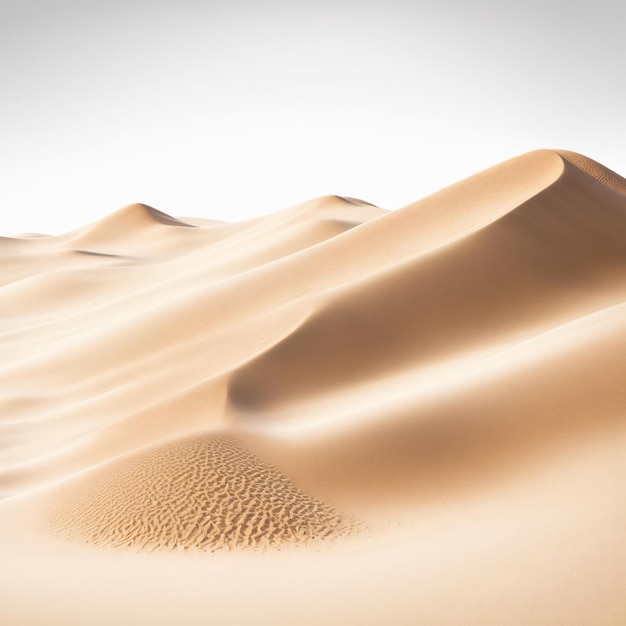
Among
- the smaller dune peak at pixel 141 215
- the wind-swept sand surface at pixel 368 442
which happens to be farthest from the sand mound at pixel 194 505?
the smaller dune peak at pixel 141 215

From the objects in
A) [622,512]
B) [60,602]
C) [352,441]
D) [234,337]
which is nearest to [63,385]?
[234,337]

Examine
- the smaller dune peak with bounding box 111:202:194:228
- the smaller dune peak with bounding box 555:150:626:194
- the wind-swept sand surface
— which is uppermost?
the smaller dune peak with bounding box 111:202:194:228

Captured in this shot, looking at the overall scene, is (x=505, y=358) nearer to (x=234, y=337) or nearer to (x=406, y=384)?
(x=406, y=384)

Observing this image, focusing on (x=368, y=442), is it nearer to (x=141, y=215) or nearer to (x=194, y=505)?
(x=194, y=505)

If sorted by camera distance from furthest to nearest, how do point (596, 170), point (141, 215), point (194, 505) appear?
point (141, 215), point (596, 170), point (194, 505)

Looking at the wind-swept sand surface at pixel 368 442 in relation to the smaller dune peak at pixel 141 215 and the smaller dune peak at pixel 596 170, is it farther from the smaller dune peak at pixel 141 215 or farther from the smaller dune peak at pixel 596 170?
the smaller dune peak at pixel 141 215

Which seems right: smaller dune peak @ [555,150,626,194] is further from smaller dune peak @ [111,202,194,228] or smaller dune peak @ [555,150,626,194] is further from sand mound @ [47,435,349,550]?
smaller dune peak @ [111,202,194,228]

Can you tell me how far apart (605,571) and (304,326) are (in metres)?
6.48

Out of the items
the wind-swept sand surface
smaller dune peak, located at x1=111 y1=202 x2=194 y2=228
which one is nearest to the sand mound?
the wind-swept sand surface

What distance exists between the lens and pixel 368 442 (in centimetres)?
632

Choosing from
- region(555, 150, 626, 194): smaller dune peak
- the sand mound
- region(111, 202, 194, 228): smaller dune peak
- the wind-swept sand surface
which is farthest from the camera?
region(111, 202, 194, 228): smaller dune peak

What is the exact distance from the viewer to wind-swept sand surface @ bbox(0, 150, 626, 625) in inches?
165

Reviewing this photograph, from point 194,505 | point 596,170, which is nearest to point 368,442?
point 194,505

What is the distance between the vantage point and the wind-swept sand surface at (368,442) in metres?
4.19
